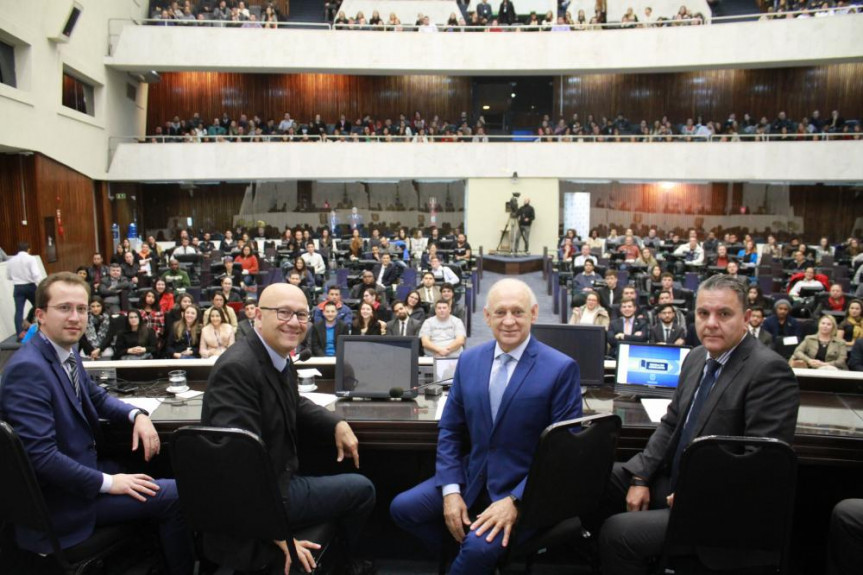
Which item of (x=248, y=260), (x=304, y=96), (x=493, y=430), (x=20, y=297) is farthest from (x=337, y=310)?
(x=304, y=96)

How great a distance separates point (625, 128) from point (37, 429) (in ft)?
62.3

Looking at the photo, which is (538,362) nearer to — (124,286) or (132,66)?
(124,286)

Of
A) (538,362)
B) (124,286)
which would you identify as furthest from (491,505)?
(124,286)

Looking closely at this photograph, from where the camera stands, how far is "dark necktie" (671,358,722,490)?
2.70 meters

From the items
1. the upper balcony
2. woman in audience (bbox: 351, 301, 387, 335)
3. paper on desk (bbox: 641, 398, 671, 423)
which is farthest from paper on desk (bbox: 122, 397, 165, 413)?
the upper balcony

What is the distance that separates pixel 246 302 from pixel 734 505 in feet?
23.1

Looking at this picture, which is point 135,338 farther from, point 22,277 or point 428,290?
point 22,277

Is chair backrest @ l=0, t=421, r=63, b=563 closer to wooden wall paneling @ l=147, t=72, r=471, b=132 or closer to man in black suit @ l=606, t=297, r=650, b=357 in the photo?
man in black suit @ l=606, t=297, r=650, b=357

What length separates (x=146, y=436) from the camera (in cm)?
294

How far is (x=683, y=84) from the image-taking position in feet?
72.0

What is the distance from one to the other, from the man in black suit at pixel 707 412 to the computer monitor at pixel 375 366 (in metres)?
1.19

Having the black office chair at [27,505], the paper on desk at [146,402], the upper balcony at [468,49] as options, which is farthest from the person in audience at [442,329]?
the upper balcony at [468,49]

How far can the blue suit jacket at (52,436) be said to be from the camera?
252 cm

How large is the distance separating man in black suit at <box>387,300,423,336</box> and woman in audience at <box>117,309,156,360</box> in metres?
2.59
